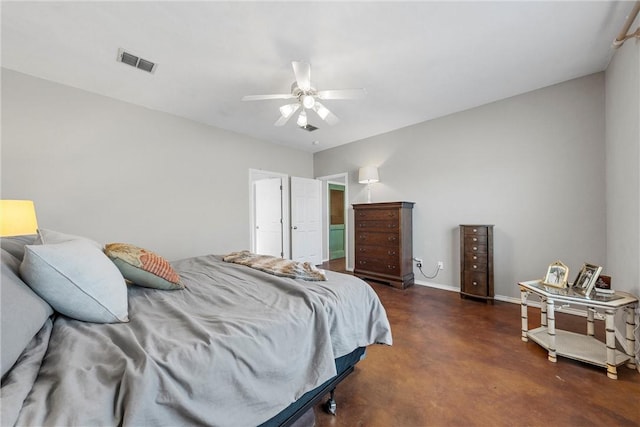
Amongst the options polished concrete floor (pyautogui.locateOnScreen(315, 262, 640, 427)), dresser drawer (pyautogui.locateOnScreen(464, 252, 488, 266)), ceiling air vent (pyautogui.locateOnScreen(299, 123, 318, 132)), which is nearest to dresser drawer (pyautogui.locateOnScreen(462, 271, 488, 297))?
dresser drawer (pyautogui.locateOnScreen(464, 252, 488, 266))

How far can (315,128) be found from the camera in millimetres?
3998

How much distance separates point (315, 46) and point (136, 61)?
171 cm

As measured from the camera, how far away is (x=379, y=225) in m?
3.90

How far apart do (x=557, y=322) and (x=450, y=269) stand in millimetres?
1239

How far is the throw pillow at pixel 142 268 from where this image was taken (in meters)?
1.34

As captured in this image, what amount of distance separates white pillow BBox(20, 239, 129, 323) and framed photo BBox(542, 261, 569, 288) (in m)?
2.98

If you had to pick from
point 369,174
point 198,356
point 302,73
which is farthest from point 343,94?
point 198,356

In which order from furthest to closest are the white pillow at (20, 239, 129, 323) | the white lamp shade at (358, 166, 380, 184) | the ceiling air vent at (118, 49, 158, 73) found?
1. the white lamp shade at (358, 166, 380, 184)
2. the ceiling air vent at (118, 49, 158, 73)
3. the white pillow at (20, 239, 129, 323)

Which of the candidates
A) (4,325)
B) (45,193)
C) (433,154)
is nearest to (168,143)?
(45,193)

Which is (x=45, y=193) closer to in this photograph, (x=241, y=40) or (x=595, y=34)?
(x=241, y=40)

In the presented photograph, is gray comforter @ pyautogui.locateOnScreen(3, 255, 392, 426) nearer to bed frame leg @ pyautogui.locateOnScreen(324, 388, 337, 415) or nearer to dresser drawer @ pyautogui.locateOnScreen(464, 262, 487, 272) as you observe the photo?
bed frame leg @ pyautogui.locateOnScreen(324, 388, 337, 415)

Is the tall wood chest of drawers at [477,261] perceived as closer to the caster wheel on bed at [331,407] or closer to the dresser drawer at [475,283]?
the dresser drawer at [475,283]

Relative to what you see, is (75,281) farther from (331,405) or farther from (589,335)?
(589,335)

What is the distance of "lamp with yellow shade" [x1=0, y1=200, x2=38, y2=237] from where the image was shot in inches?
68.7
